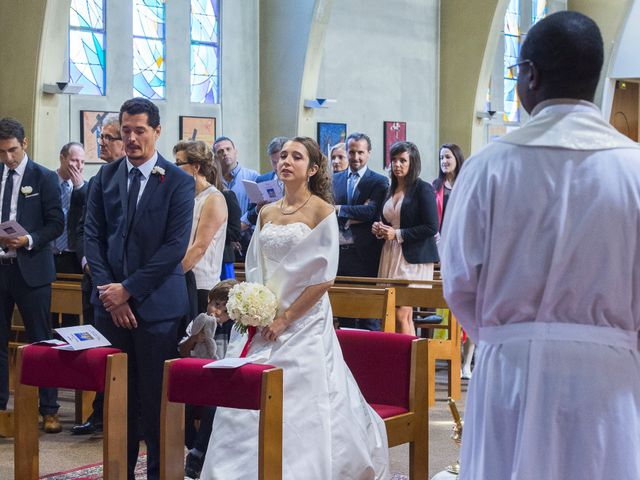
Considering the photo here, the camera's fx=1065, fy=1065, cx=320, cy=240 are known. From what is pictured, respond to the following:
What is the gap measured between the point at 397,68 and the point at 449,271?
47.1ft

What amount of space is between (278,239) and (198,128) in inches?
361

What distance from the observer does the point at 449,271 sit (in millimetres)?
2562

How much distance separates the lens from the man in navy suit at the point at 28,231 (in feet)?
20.6

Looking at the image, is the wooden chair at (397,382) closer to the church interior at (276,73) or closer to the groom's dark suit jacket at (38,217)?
the church interior at (276,73)

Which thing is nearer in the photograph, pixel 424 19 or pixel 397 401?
pixel 397 401

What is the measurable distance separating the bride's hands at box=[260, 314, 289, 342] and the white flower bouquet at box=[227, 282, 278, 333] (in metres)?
0.05

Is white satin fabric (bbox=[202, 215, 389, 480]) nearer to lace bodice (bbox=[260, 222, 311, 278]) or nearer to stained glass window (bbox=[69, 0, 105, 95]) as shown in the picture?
lace bodice (bbox=[260, 222, 311, 278])

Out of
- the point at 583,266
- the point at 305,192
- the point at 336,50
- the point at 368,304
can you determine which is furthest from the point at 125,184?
the point at 336,50

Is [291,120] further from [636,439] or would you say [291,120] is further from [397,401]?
[636,439]

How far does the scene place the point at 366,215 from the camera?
7.91 m

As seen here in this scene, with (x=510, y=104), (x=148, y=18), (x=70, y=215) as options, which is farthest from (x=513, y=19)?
(x=70, y=215)

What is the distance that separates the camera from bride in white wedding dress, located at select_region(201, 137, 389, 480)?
4.62 m

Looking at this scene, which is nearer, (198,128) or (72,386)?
(72,386)

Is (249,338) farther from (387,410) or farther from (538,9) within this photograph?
(538,9)
